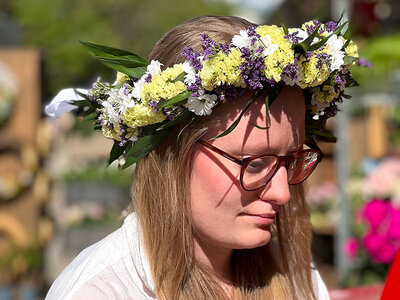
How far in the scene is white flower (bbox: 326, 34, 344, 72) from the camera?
1.80 m

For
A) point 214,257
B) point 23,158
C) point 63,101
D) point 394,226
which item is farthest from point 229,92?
point 23,158

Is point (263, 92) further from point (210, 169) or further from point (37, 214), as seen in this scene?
point (37, 214)

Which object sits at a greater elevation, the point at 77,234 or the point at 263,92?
the point at 263,92

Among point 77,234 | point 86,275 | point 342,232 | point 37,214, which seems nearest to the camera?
point 86,275

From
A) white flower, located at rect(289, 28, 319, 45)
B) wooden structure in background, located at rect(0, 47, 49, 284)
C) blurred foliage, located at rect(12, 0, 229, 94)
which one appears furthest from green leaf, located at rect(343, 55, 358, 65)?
blurred foliage, located at rect(12, 0, 229, 94)

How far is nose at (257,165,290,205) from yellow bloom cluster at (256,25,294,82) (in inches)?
9.4

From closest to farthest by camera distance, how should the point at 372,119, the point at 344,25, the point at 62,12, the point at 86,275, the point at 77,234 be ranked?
the point at 86,275
the point at 344,25
the point at 372,119
the point at 77,234
the point at 62,12

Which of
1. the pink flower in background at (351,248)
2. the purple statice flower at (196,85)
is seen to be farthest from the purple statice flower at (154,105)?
the pink flower in background at (351,248)

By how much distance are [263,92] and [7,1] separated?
84.7 ft

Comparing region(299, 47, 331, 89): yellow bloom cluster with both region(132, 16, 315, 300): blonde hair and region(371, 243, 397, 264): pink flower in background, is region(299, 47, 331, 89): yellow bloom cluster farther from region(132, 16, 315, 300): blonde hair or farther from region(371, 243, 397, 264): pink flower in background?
region(371, 243, 397, 264): pink flower in background

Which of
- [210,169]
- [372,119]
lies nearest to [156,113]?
[210,169]

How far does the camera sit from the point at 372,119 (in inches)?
271

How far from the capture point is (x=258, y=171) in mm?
1728

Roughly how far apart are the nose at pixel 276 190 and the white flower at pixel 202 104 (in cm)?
23
